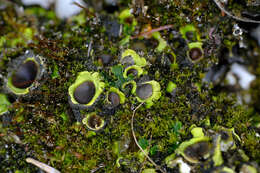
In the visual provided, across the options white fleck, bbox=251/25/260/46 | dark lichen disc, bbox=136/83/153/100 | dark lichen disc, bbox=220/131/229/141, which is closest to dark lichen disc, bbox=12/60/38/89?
dark lichen disc, bbox=136/83/153/100

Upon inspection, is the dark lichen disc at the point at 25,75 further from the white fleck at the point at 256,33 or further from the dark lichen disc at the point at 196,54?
the white fleck at the point at 256,33

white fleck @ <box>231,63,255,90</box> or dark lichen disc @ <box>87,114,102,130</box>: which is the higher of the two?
white fleck @ <box>231,63,255,90</box>

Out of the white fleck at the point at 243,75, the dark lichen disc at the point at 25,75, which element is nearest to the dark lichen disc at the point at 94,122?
the dark lichen disc at the point at 25,75

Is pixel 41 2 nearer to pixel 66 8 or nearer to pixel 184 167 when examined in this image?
pixel 66 8

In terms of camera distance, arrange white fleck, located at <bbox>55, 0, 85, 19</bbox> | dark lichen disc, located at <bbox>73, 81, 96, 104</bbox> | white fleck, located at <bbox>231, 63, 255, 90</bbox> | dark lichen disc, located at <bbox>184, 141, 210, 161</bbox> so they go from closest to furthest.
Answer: dark lichen disc, located at <bbox>184, 141, 210, 161</bbox>
dark lichen disc, located at <bbox>73, 81, 96, 104</bbox>
white fleck, located at <bbox>231, 63, 255, 90</bbox>
white fleck, located at <bbox>55, 0, 85, 19</bbox>

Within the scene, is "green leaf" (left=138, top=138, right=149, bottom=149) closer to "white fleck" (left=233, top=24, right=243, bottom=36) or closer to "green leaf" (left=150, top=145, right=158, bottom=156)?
"green leaf" (left=150, top=145, right=158, bottom=156)

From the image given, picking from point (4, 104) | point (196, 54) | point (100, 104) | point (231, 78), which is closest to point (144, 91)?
point (100, 104)
